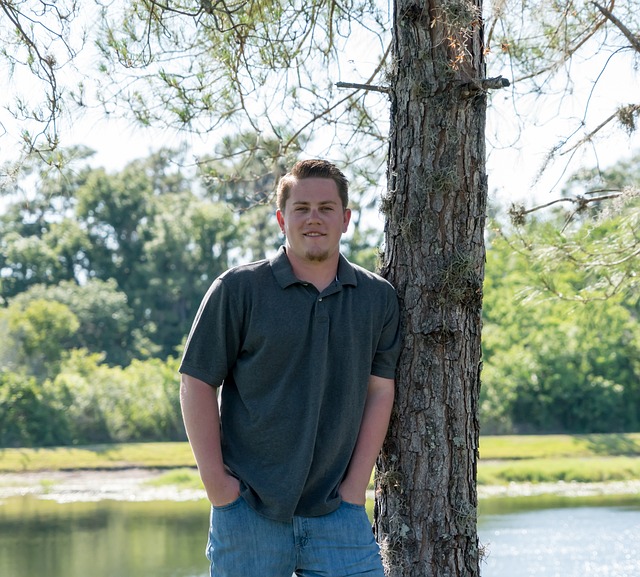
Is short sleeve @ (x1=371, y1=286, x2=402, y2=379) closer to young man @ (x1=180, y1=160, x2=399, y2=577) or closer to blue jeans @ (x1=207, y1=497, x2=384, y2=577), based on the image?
young man @ (x1=180, y1=160, x2=399, y2=577)

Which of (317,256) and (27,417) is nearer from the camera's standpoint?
(317,256)

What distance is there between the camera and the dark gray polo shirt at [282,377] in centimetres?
275

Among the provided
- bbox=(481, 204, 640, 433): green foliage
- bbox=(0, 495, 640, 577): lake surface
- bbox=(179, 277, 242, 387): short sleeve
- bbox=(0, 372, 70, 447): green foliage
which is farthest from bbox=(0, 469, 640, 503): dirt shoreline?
bbox=(179, 277, 242, 387): short sleeve

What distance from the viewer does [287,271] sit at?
2863 millimetres

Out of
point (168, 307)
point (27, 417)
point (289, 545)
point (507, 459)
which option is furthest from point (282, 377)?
point (168, 307)

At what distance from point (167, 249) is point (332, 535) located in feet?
90.0

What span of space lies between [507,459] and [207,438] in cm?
1385

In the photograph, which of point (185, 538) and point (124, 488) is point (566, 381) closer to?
point (124, 488)

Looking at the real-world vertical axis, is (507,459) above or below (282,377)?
below

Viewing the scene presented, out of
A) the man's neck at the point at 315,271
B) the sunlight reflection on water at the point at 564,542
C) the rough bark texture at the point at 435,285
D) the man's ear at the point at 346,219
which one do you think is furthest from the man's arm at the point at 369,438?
the sunlight reflection on water at the point at 564,542

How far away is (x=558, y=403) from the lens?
18828 mm

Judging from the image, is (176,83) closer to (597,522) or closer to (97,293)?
(597,522)

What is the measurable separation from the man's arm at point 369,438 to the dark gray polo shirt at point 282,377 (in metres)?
0.04

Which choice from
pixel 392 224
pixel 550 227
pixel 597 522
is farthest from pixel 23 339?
pixel 392 224
